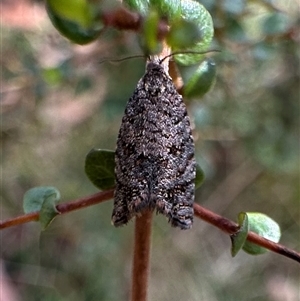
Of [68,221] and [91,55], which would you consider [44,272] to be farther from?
[91,55]

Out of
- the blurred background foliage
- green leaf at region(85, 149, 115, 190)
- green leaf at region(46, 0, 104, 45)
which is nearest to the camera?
green leaf at region(46, 0, 104, 45)

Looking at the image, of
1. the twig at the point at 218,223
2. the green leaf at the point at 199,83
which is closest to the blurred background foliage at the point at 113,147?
the green leaf at the point at 199,83

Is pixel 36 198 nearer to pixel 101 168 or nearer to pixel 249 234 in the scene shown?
pixel 101 168

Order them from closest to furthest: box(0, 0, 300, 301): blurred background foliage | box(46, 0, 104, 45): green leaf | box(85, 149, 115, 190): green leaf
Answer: box(46, 0, 104, 45): green leaf
box(85, 149, 115, 190): green leaf
box(0, 0, 300, 301): blurred background foliage

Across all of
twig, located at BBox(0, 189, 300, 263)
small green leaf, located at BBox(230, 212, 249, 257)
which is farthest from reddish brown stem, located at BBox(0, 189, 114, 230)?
small green leaf, located at BBox(230, 212, 249, 257)

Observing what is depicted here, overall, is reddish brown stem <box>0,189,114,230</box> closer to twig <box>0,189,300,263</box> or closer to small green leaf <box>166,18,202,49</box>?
twig <box>0,189,300,263</box>

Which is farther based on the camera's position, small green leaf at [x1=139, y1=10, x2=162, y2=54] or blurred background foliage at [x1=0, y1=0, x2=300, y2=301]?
blurred background foliage at [x1=0, y1=0, x2=300, y2=301]

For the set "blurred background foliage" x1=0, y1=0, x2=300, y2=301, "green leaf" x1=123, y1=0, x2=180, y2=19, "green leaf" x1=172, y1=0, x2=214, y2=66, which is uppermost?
"green leaf" x1=123, y1=0, x2=180, y2=19
